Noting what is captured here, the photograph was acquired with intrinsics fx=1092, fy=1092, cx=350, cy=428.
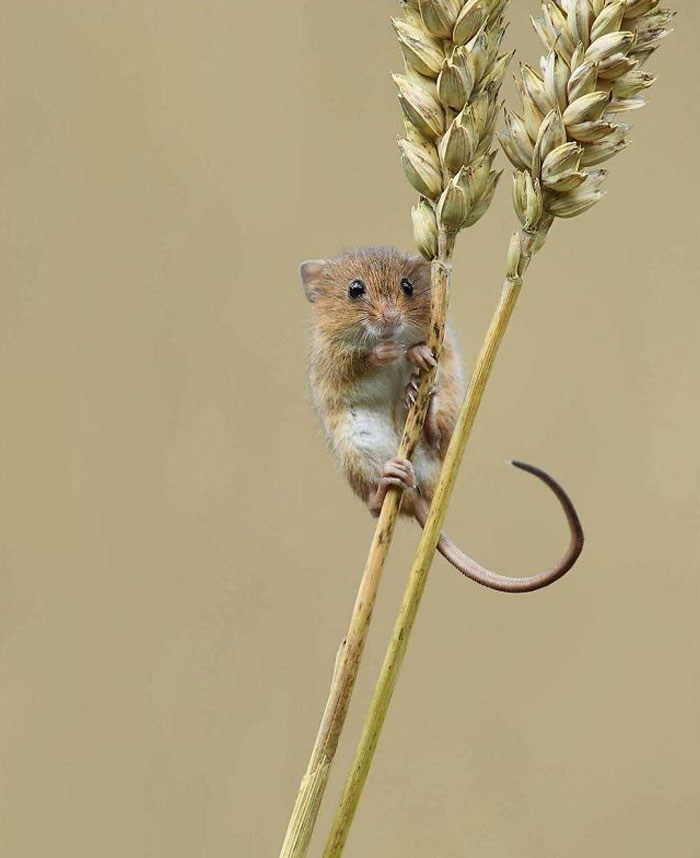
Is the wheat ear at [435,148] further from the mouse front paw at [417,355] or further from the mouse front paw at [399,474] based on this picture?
the mouse front paw at [417,355]

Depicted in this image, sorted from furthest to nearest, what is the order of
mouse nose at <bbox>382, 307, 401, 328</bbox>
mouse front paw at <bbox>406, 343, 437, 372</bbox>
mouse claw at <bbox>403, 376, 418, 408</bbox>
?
mouse nose at <bbox>382, 307, 401, 328</bbox>, mouse claw at <bbox>403, 376, 418, 408</bbox>, mouse front paw at <bbox>406, 343, 437, 372</bbox>

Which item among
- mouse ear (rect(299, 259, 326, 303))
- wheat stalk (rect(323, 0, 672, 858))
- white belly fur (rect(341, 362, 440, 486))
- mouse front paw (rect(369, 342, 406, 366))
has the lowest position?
white belly fur (rect(341, 362, 440, 486))

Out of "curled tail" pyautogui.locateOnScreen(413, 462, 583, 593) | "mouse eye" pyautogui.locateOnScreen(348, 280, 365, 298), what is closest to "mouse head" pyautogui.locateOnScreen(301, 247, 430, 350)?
"mouse eye" pyautogui.locateOnScreen(348, 280, 365, 298)

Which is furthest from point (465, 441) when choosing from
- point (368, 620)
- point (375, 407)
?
point (375, 407)

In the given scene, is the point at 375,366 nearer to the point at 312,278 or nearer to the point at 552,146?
the point at 312,278

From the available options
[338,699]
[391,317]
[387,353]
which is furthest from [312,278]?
[338,699]

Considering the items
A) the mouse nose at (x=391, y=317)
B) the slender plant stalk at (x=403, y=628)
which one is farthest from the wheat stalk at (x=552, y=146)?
the mouse nose at (x=391, y=317)

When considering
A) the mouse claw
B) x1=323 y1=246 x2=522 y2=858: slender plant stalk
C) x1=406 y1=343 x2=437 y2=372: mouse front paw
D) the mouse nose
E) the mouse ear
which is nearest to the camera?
x1=323 y1=246 x2=522 y2=858: slender plant stalk

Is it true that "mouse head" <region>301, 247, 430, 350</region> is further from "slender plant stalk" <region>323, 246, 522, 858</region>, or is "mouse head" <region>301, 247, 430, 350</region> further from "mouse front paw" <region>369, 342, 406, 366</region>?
"slender plant stalk" <region>323, 246, 522, 858</region>
